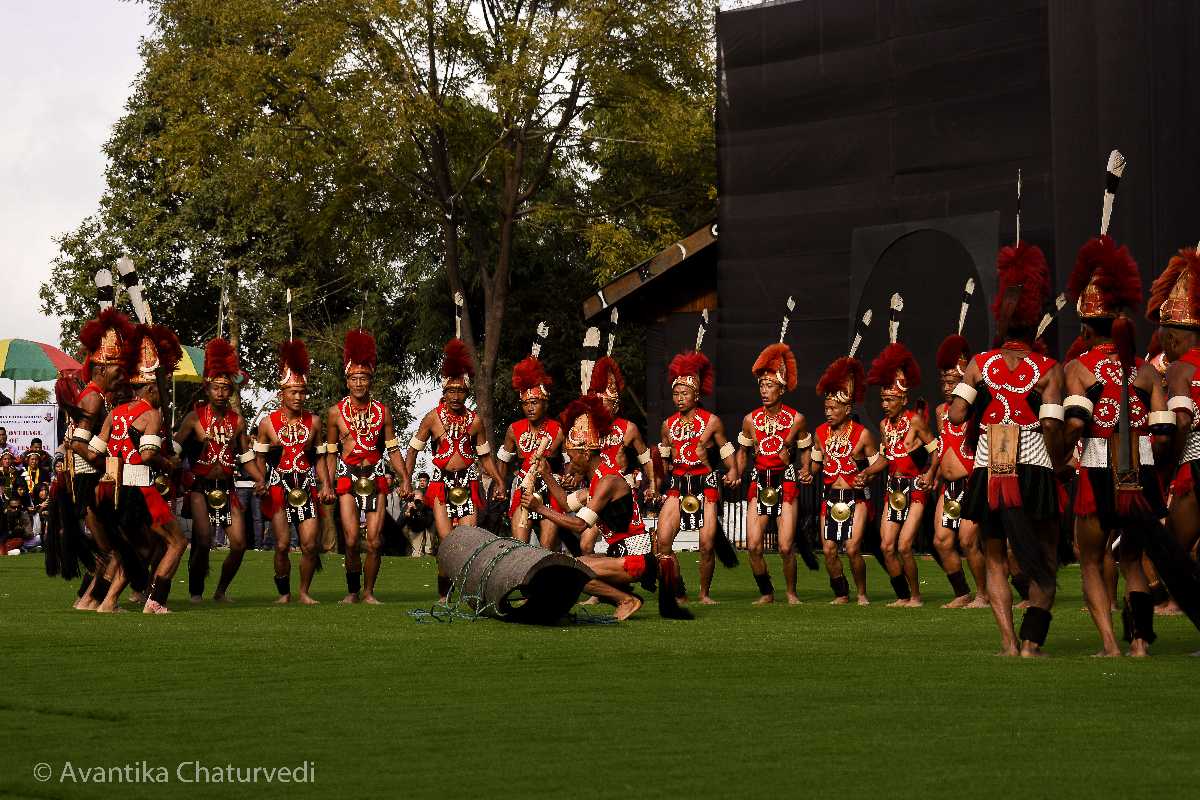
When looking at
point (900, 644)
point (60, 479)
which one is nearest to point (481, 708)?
point (900, 644)

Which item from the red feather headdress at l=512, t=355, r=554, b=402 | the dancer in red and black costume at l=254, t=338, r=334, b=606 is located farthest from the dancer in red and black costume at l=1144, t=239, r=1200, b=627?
the dancer in red and black costume at l=254, t=338, r=334, b=606

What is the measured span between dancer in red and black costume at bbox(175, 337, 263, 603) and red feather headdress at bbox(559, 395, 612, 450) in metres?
3.02

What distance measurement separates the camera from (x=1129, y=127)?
20297 millimetres

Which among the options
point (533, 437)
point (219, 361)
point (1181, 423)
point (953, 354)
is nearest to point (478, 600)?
point (533, 437)

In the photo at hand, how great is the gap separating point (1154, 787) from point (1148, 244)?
14978mm

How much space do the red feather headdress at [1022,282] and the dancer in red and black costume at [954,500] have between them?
4.14 m

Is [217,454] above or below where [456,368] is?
below

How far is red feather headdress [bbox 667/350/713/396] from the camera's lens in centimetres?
1593

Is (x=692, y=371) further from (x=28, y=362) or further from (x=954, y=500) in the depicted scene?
(x=28, y=362)

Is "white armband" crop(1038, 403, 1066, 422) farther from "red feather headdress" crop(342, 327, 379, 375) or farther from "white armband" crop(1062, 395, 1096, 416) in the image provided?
"red feather headdress" crop(342, 327, 379, 375)

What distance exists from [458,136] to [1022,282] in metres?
24.5

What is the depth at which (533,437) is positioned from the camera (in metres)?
15.0

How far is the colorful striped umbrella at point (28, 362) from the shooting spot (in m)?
33.5

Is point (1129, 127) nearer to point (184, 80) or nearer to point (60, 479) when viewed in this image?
point (60, 479)
